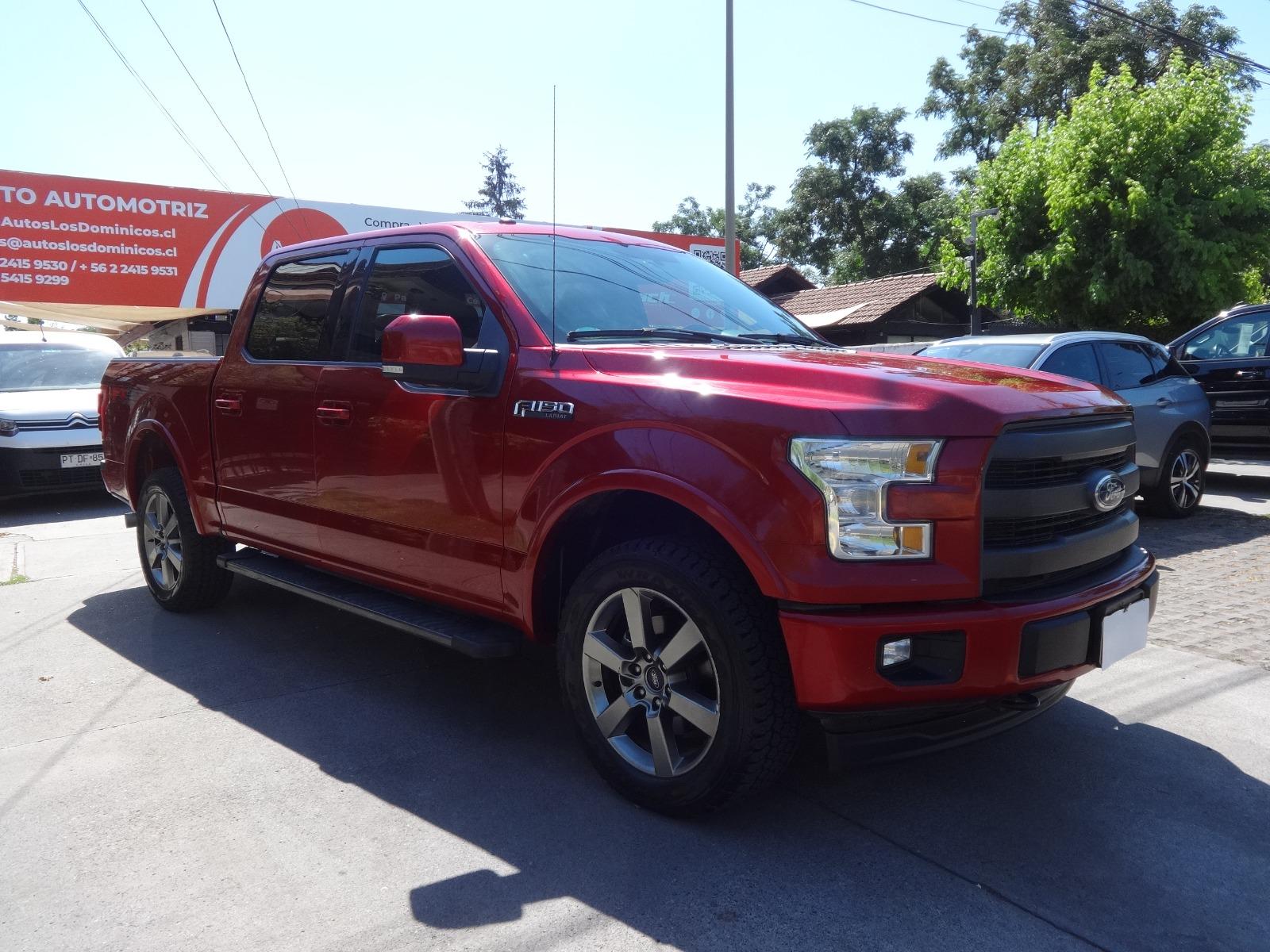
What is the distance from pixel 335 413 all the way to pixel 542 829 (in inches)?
79.8

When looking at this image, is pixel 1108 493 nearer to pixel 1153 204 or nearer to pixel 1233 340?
pixel 1233 340

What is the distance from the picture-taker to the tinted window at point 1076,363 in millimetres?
7707

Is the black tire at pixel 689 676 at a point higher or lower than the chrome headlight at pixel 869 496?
lower

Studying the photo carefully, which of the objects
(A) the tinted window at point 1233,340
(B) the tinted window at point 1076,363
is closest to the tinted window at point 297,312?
(B) the tinted window at point 1076,363

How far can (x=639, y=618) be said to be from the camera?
10.4ft

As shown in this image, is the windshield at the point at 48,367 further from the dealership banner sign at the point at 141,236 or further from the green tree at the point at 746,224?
the green tree at the point at 746,224

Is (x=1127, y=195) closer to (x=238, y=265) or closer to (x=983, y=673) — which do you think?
(x=238, y=265)

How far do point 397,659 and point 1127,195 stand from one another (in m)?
18.3

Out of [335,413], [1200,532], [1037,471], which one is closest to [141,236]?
[335,413]

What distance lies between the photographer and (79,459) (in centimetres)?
1014

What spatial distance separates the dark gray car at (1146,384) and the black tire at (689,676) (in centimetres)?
540

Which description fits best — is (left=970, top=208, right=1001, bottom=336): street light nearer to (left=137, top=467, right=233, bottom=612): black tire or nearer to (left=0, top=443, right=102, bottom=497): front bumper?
(left=0, top=443, right=102, bottom=497): front bumper

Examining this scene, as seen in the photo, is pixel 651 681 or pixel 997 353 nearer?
pixel 651 681

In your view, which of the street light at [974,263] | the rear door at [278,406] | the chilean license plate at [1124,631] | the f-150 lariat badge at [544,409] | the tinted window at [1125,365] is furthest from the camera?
the street light at [974,263]
